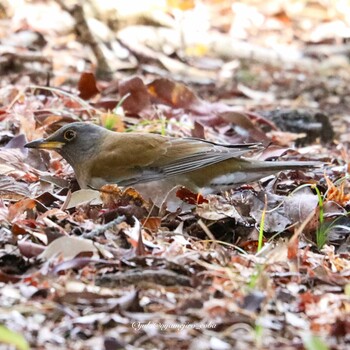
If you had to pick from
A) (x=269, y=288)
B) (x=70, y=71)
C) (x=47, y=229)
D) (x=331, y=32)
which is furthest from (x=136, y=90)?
(x=331, y=32)

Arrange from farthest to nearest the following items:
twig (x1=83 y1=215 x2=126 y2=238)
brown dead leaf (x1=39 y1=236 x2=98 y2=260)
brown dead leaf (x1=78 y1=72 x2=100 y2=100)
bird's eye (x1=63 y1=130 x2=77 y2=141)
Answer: brown dead leaf (x1=78 y1=72 x2=100 y2=100)
bird's eye (x1=63 y1=130 x2=77 y2=141)
twig (x1=83 y1=215 x2=126 y2=238)
brown dead leaf (x1=39 y1=236 x2=98 y2=260)

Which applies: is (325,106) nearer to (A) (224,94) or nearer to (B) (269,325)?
(A) (224,94)

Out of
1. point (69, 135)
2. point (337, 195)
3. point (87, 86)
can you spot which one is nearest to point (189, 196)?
point (337, 195)

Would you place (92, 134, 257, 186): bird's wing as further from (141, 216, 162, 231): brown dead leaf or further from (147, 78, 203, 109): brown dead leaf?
(147, 78, 203, 109): brown dead leaf

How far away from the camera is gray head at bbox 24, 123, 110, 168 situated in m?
6.03

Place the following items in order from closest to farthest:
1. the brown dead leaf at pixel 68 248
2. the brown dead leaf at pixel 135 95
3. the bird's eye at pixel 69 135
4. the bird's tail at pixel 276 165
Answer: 1. the brown dead leaf at pixel 68 248
2. the bird's tail at pixel 276 165
3. the bird's eye at pixel 69 135
4. the brown dead leaf at pixel 135 95

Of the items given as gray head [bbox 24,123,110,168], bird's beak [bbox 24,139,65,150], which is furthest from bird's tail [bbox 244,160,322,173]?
bird's beak [bbox 24,139,65,150]

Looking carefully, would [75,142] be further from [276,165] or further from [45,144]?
[276,165]

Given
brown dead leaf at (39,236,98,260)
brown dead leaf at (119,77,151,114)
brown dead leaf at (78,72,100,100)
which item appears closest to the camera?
brown dead leaf at (39,236,98,260)

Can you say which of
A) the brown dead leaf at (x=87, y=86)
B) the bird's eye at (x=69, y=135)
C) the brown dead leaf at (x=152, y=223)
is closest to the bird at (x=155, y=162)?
the bird's eye at (x=69, y=135)

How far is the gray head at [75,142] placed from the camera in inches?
237

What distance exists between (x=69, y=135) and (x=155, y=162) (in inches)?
26.1

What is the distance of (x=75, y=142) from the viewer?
20.0 feet

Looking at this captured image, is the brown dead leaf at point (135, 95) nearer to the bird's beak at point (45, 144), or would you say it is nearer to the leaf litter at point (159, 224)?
the leaf litter at point (159, 224)
